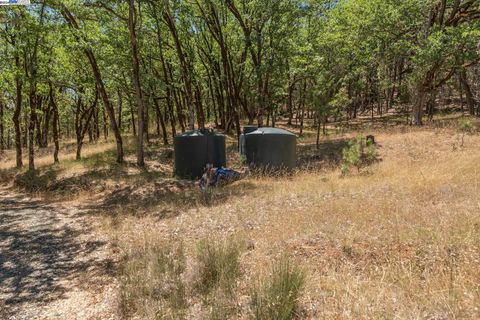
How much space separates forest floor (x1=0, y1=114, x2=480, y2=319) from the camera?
3.64m

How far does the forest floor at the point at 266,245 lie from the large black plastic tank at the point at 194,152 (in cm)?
233

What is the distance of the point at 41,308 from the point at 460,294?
513 cm

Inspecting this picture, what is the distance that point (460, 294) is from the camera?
324 centimetres

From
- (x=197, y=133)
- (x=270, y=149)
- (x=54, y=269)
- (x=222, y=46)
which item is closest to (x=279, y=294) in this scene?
(x=54, y=269)

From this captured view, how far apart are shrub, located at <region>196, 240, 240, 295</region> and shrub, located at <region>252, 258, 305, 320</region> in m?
0.59

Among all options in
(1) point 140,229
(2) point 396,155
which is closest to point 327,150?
(2) point 396,155

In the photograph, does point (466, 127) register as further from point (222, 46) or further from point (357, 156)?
point (222, 46)

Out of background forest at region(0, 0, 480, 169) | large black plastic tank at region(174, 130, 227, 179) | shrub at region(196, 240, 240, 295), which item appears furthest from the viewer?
background forest at region(0, 0, 480, 169)

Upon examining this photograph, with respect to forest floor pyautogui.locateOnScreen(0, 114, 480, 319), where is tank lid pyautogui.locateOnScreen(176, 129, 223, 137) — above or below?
above

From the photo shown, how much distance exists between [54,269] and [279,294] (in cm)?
430

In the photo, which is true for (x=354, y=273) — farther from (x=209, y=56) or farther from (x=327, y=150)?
(x=209, y=56)

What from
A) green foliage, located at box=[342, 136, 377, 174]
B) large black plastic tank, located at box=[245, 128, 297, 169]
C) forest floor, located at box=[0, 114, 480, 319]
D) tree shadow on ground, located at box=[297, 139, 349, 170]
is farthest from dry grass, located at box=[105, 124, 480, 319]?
tree shadow on ground, located at box=[297, 139, 349, 170]

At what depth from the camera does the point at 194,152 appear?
A: 43.4 ft

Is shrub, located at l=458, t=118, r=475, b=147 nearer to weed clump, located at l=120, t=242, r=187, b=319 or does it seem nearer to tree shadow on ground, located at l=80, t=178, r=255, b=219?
tree shadow on ground, located at l=80, t=178, r=255, b=219
